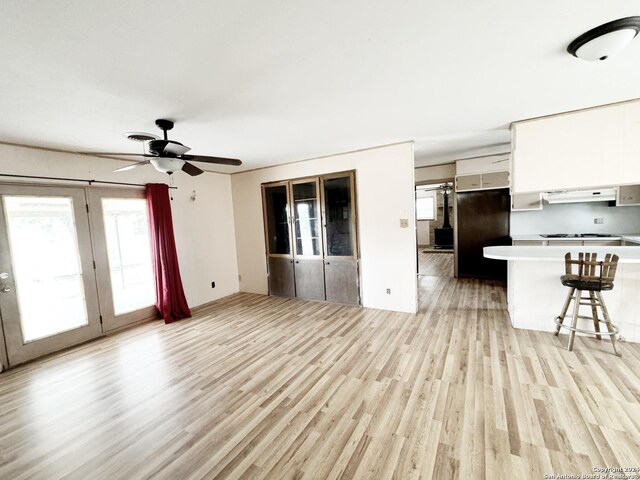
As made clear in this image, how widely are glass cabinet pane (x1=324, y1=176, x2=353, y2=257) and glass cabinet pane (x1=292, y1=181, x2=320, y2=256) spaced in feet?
0.71

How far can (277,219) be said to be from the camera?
5.45 meters

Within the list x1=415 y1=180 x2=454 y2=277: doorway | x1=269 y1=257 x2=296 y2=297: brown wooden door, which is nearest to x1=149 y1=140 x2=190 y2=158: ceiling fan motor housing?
x1=269 y1=257 x2=296 y2=297: brown wooden door

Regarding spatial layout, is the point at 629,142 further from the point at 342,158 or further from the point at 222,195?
the point at 222,195

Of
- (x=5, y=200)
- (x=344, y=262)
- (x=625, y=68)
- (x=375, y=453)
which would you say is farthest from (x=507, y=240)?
(x=5, y=200)

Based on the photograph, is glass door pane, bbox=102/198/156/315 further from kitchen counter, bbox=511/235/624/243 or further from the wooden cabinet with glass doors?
kitchen counter, bbox=511/235/624/243

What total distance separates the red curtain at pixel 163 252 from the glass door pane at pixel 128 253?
0.18 meters

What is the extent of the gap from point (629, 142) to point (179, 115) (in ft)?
14.7

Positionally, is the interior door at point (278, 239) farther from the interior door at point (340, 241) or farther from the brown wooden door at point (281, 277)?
the interior door at point (340, 241)

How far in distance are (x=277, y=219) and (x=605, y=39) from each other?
468 centimetres

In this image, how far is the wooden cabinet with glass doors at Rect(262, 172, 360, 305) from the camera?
465 centimetres

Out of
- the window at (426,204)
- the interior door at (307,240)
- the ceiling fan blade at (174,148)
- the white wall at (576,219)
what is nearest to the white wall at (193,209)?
the interior door at (307,240)

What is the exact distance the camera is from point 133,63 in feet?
5.58

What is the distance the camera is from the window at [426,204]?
1080 cm

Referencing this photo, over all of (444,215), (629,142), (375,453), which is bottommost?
(375,453)
